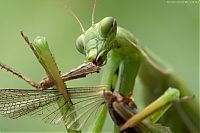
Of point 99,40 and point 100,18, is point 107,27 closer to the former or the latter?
point 99,40

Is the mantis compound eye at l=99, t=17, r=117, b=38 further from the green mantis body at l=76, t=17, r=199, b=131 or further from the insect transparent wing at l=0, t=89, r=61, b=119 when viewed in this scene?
the insect transparent wing at l=0, t=89, r=61, b=119

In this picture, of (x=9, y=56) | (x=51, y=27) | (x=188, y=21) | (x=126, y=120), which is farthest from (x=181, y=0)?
(x=126, y=120)

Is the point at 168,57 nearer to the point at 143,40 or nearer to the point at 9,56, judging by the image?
the point at 143,40

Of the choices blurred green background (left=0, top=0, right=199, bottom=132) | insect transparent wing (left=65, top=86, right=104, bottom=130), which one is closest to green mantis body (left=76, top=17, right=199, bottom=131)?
insect transparent wing (left=65, top=86, right=104, bottom=130)

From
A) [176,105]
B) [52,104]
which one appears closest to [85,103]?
[52,104]

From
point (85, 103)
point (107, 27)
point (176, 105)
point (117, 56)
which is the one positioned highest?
point (107, 27)
